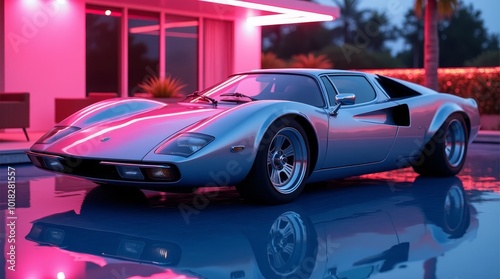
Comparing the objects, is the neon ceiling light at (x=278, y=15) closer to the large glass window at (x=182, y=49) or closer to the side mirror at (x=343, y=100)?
the large glass window at (x=182, y=49)

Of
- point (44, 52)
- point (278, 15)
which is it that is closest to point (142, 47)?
point (44, 52)

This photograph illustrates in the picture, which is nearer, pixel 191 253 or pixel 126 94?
pixel 191 253

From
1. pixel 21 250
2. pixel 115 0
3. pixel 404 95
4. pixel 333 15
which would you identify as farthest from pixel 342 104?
pixel 333 15

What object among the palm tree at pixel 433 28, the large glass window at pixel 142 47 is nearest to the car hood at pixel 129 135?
the large glass window at pixel 142 47

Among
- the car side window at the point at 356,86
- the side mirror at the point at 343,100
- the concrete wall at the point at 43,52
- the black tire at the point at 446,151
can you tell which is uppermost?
the concrete wall at the point at 43,52

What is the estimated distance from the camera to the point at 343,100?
19.5ft

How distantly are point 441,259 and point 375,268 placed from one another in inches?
17.9

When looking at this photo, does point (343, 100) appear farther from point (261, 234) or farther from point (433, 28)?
point (433, 28)

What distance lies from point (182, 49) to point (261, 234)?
1194 centimetres

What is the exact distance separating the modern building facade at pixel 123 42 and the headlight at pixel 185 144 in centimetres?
854

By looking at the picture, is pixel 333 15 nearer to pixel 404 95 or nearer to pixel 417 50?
pixel 404 95

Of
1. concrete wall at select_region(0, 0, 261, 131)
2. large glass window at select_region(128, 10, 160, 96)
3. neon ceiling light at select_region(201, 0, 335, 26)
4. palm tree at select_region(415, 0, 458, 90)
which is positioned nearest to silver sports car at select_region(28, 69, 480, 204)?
concrete wall at select_region(0, 0, 261, 131)

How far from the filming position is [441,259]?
12.6ft

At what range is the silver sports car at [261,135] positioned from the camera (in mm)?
4895
